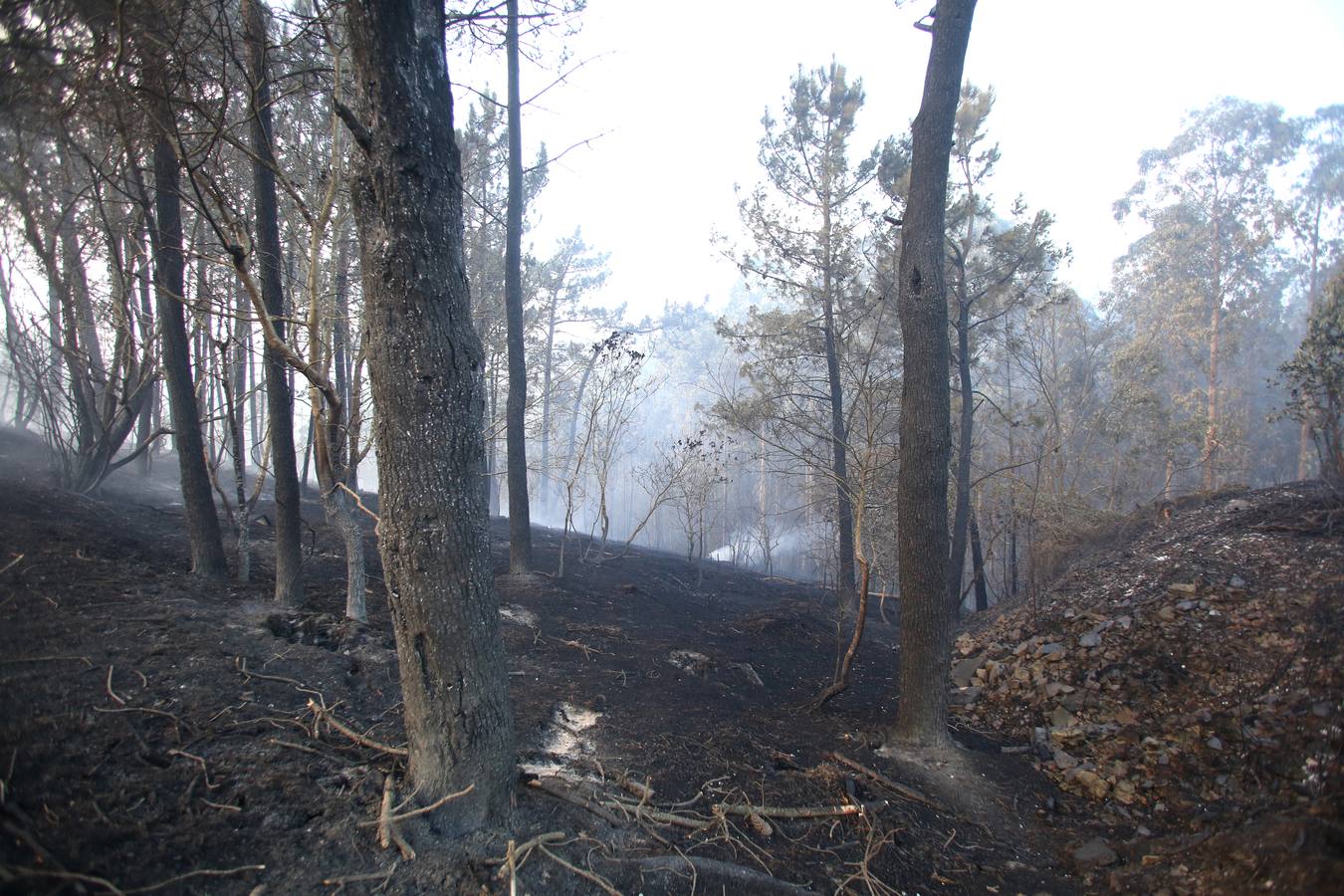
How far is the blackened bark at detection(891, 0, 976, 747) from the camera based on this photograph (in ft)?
14.9

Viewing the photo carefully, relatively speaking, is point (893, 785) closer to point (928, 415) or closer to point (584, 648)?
point (928, 415)

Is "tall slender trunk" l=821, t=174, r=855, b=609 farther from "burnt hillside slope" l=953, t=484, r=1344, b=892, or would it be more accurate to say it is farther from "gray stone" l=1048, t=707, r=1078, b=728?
"gray stone" l=1048, t=707, r=1078, b=728

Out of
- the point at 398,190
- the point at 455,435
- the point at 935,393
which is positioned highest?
the point at 398,190

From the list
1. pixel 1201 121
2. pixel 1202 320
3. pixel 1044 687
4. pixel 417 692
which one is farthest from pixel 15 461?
pixel 1201 121

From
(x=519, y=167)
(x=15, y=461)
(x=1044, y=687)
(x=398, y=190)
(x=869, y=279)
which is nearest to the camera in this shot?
(x=398, y=190)

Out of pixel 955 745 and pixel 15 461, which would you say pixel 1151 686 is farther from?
pixel 15 461

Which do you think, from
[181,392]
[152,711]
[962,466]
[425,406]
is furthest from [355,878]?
[962,466]

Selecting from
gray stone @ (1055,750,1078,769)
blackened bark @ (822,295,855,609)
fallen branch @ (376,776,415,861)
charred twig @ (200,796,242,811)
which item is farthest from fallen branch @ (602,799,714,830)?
blackened bark @ (822,295,855,609)

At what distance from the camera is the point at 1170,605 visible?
5727 millimetres

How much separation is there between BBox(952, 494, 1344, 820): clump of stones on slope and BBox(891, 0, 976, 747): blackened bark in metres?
1.07

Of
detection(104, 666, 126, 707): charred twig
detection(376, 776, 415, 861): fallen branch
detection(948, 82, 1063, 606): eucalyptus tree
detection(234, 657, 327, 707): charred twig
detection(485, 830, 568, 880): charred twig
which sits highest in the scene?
detection(948, 82, 1063, 606): eucalyptus tree

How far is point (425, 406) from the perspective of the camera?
8.46ft

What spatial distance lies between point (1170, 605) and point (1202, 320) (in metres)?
23.0

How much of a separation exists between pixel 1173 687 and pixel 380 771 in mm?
5417
